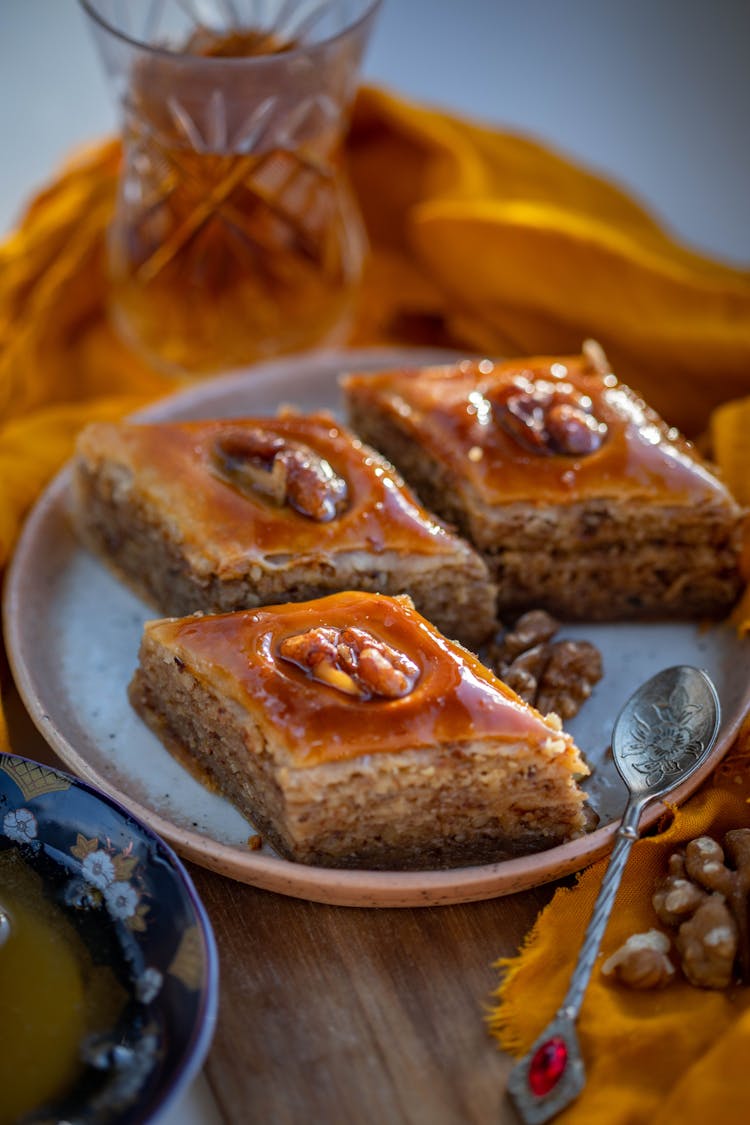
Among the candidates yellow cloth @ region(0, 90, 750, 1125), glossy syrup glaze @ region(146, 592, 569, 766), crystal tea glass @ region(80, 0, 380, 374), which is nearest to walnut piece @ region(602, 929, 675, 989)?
glossy syrup glaze @ region(146, 592, 569, 766)

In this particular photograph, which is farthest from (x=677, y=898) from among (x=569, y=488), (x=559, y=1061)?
(x=569, y=488)

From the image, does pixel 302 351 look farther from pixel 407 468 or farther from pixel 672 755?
pixel 672 755

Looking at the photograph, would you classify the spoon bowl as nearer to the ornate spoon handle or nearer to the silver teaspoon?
the silver teaspoon

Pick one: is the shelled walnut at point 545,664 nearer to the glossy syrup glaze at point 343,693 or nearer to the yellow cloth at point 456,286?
the glossy syrup glaze at point 343,693

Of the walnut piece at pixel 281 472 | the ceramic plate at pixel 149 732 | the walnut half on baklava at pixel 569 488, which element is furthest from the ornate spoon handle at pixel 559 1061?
the walnut piece at pixel 281 472

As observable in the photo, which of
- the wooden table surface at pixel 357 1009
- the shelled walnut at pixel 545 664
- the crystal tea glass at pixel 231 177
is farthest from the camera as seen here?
the crystal tea glass at pixel 231 177

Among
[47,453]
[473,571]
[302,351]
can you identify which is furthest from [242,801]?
[302,351]
